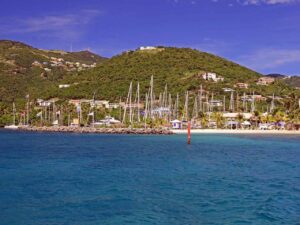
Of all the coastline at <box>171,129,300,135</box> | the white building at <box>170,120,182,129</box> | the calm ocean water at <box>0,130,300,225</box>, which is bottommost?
the calm ocean water at <box>0,130,300,225</box>

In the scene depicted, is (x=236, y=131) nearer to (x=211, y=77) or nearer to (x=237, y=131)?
(x=237, y=131)

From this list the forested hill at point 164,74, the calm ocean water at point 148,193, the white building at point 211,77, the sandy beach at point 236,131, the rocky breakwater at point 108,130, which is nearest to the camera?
the calm ocean water at point 148,193

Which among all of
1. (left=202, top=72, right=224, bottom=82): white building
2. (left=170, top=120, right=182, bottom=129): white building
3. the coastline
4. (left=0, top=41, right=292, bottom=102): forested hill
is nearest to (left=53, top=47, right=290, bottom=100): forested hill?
(left=0, top=41, right=292, bottom=102): forested hill

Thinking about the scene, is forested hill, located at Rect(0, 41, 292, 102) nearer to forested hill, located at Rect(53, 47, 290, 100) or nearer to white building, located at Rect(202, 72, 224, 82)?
forested hill, located at Rect(53, 47, 290, 100)

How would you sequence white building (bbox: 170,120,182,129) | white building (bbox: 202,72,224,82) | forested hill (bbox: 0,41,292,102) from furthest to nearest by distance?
white building (bbox: 202,72,224,82) → forested hill (bbox: 0,41,292,102) → white building (bbox: 170,120,182,129)

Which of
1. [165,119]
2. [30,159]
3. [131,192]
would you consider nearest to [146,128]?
[165,119]

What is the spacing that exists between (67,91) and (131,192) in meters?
139

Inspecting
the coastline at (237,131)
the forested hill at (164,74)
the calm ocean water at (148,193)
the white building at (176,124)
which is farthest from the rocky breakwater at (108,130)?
the calm ocean water at (148,193)

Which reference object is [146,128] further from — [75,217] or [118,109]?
[75,217]

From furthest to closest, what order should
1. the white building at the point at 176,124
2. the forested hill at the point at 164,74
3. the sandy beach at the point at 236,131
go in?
1. the forested hill at the point at 164,74
2. the white building at the point at 176,124
3. the sandy beach at the point at 236,131

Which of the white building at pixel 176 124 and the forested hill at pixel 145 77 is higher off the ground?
the forested hill at pixel 145 77

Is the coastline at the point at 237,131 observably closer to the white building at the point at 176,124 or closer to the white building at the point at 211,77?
the white building at the point at 176,124

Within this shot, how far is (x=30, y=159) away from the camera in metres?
42.0

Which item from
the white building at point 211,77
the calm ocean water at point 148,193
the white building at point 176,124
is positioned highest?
the white building at point 211,77
